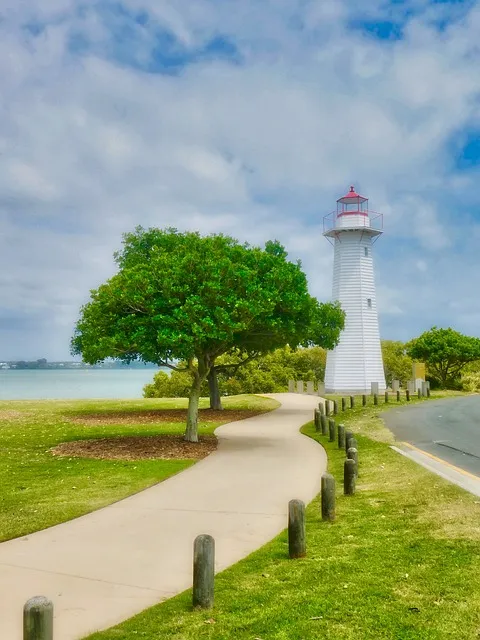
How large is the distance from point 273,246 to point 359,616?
93.0 feet

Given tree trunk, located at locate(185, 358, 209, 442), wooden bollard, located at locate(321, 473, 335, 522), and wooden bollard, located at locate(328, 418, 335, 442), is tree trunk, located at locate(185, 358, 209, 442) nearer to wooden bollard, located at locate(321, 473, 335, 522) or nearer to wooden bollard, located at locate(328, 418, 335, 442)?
wooden bollard, located at locate(328, 418, 335, 442)

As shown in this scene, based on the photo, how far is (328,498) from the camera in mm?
10562

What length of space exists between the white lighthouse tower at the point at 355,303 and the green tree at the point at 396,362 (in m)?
17.2

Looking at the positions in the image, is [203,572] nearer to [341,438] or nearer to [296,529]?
[296,529]

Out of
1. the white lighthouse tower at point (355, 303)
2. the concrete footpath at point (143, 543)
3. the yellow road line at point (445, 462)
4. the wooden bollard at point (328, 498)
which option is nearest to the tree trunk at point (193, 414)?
the concrete footpath at point (143, 543)

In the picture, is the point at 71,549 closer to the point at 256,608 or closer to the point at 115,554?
the point at 115,554

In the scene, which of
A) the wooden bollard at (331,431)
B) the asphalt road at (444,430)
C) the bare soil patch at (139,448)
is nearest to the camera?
the asphalt road at (444,430)

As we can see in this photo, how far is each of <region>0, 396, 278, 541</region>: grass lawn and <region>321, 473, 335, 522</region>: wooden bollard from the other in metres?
4.37

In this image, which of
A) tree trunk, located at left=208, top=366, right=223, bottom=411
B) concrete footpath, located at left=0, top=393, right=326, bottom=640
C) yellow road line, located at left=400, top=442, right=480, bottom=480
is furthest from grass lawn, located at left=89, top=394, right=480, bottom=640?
tree trunk, located at left=208, top=366, right=223, bottom=411

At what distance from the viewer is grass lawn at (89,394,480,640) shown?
6.37m

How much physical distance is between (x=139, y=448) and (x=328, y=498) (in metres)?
10.6

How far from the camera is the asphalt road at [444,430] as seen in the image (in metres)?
17.0

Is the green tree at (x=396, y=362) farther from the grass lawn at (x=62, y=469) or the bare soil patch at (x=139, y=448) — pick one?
the bare soil patch at (x=139, y=448)

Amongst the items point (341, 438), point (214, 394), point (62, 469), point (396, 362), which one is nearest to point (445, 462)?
point (341, 438)
